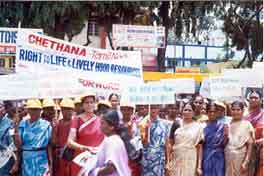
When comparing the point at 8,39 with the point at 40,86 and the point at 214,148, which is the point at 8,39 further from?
the point at 214,148

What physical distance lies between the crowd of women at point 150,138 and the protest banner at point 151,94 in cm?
14

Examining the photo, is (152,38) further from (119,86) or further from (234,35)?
(119,86)

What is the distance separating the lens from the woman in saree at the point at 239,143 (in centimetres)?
803

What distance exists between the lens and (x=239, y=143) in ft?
26.5

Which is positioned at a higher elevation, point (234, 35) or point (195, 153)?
point (234, 35)

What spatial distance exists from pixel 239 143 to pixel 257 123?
0.32 metres

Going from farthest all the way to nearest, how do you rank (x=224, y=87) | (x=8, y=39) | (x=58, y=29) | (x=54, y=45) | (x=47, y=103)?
(x=58, y=29)
(x=8, y=39)
(x=54, y=45)
(x=224, y=87)
(x=47, y=103)

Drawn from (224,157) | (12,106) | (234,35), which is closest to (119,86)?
(12,106)

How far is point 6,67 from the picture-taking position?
60.5ft

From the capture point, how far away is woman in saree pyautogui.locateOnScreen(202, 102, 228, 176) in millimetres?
8181

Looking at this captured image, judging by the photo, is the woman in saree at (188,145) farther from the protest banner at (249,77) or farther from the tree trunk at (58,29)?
the tree trunk at (58,29)

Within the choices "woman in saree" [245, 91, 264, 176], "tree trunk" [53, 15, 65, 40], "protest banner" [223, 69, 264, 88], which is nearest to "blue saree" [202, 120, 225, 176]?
"woman in saree" [245, 91, 264, 176]

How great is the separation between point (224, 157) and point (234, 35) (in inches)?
819

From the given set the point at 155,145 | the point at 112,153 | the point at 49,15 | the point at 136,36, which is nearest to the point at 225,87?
the point at 155,145
